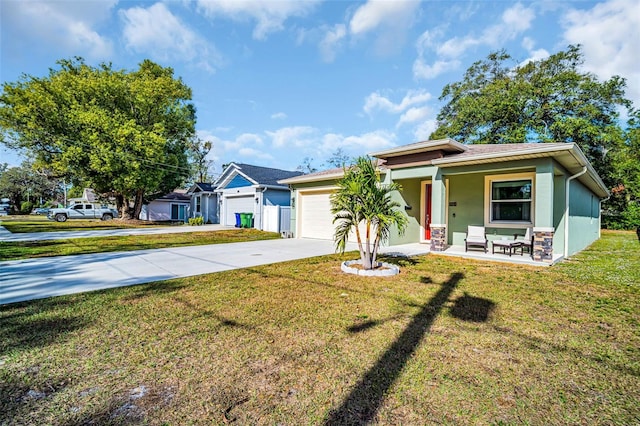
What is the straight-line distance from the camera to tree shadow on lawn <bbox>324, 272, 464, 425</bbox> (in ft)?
6.81

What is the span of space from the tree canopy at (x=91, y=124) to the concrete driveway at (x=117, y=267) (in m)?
14.4

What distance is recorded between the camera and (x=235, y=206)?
2195 centimetres

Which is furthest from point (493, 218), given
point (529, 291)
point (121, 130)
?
point (121, 130)

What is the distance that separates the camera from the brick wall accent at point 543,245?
7377 millimetres

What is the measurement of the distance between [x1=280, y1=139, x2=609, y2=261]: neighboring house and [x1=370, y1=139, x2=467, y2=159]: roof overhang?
0.03 meters

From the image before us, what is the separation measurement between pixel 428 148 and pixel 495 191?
8.40ft

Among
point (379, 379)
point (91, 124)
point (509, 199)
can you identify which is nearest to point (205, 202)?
point (91, 124)

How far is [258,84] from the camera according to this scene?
16.5 meters

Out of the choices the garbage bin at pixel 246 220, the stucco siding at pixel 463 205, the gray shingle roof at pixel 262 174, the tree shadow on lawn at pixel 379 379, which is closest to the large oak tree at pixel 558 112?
the gray shingle roof at pixel 262 174

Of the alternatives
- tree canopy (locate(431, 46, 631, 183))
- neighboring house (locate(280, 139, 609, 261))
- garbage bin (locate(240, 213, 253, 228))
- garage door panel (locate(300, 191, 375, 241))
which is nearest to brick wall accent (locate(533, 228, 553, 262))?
neighboring house (locate(280, 139, 609, 261))

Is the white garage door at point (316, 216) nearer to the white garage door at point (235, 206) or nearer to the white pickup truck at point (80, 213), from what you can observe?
the white garage door at point (235, 206)

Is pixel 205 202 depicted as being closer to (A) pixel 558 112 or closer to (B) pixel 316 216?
(B) pixel 316 216

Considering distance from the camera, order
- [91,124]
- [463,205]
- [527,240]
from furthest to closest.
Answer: [91,124]
[463,205]
[527,240]

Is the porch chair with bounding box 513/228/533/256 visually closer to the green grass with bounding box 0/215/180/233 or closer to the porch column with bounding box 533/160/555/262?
the porch column with bounding box 533/160/555/262
